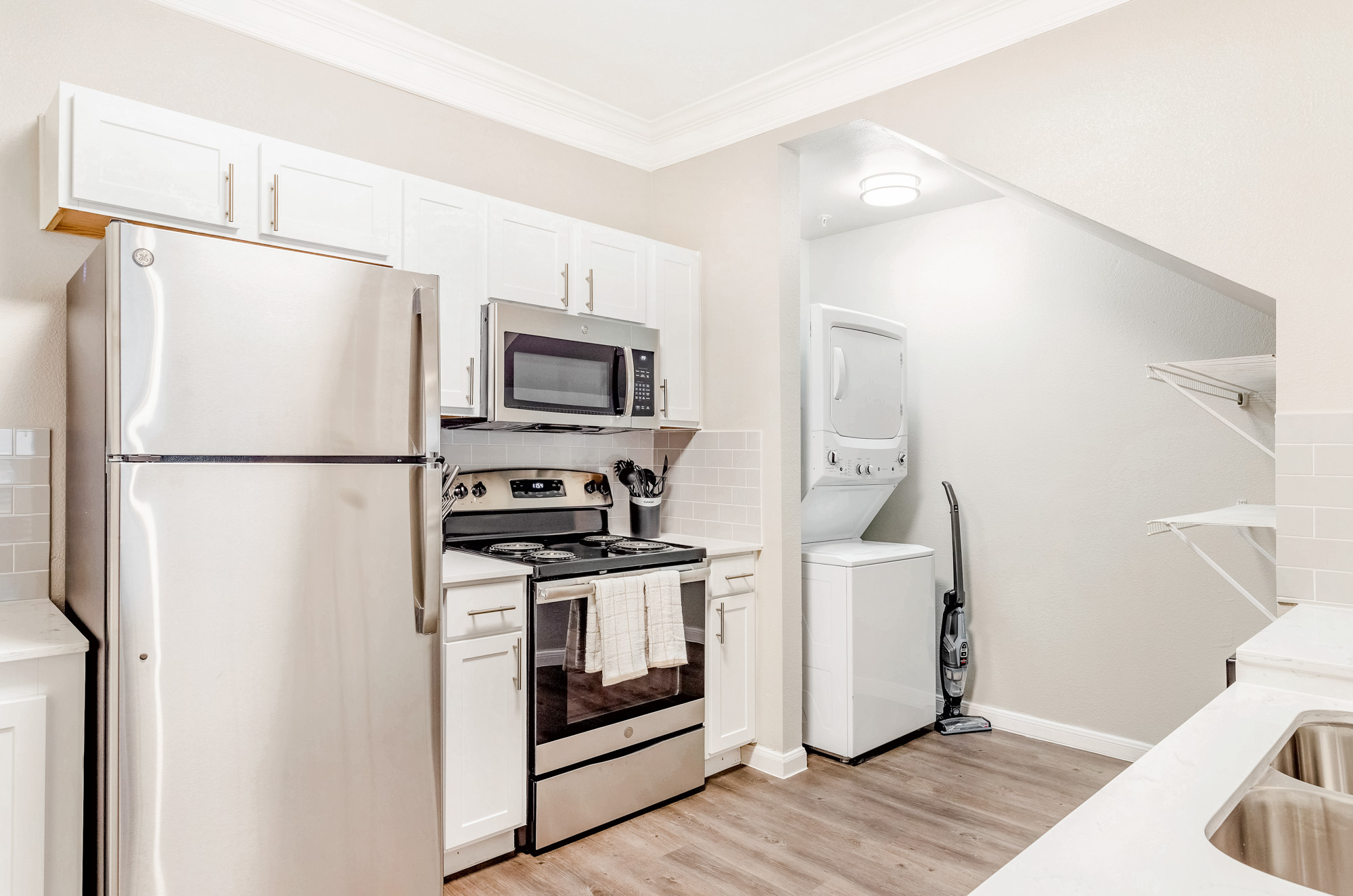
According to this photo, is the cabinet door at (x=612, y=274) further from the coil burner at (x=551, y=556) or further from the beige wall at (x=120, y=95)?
the coil burner at (x=551, y=556)

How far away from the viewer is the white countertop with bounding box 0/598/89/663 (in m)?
1.61

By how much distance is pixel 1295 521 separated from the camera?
193 centimetres

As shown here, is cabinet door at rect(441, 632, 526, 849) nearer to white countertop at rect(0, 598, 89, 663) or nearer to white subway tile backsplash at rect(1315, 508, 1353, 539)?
white countertop at rect(0, 598, 89, 663)

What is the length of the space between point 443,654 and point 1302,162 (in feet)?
8.32

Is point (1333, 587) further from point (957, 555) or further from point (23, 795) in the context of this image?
point (23, 795)

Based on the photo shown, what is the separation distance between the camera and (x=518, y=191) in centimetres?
313

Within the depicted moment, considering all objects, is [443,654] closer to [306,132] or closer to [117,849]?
[117,849]

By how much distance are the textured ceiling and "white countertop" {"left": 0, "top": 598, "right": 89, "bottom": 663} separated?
1961mm

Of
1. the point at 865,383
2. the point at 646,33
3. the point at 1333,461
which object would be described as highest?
the point at 646,33

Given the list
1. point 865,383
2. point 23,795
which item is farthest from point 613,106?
point 23,795

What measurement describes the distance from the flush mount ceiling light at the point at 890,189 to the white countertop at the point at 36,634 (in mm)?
3166

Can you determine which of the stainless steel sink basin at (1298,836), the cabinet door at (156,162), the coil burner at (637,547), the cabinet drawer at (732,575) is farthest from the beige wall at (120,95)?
the stainless steel sink basin at (1298,836)

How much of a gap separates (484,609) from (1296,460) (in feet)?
7.00

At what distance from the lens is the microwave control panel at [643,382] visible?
3045 millimetres
